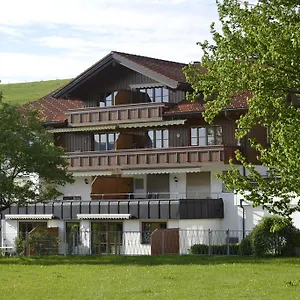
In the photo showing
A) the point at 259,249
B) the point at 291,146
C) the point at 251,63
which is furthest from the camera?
the point at 259,249

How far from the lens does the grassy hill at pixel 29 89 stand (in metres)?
133

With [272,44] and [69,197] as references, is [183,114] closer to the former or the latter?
[69,197]

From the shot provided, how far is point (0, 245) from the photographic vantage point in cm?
6319

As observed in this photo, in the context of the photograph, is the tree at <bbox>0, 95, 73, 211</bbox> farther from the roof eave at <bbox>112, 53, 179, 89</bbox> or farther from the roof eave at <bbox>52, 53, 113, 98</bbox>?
the roof eave at <bbox>52, 53, 113, 98</bbox>

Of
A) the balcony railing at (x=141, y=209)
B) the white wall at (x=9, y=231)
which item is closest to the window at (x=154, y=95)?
the balcony railing at (x=141, y=209)

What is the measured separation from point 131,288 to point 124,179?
1312 inches

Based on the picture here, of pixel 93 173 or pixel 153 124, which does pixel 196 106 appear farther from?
pixel 93 173

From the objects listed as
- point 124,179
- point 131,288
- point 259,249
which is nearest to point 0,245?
point 124,179

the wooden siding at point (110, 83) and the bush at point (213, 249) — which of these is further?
the wooden siding at point (110, 83)

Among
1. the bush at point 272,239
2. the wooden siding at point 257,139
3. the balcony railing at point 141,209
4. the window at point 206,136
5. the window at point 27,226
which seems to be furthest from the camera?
the window at point 27,226

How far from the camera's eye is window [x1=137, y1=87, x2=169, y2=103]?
6286cm

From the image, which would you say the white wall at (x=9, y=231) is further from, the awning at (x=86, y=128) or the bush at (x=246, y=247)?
the bush at (x=246, y=247)

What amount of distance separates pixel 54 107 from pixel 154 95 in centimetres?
1049

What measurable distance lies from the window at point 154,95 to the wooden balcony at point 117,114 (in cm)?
153
